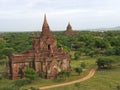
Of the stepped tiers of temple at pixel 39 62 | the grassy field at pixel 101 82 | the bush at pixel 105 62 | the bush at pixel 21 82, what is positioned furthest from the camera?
the bush at pixel 105 62

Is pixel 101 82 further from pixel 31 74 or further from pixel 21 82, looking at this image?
pixel 21 82

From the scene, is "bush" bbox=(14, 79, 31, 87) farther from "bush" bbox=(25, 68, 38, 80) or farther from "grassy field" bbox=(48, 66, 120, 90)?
"grassy field" bbox=(48, 66, 120, 90)

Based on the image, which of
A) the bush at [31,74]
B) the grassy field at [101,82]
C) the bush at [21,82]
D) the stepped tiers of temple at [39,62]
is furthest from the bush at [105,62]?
the bush at [21,82]

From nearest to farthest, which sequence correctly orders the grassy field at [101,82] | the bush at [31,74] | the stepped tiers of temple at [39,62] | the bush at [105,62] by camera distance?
the grassy field at [101,82], the bush at [31,74], the stepped tiers of temple at [39,62], the bush at [105,62]

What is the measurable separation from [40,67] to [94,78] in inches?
360

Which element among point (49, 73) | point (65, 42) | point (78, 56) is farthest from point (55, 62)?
A: point (65, 42)

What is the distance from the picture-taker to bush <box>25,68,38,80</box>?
42516mm

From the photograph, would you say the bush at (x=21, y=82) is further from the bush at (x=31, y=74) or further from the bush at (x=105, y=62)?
the bush at (x=105, y=62)

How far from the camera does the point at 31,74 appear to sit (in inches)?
1698

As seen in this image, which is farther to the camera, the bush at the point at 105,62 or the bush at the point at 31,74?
the bush at the point at 105,62

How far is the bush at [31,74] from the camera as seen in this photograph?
42.5m

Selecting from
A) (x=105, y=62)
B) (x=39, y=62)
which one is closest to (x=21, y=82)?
(x=39, y=62)

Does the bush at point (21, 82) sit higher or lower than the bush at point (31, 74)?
lower

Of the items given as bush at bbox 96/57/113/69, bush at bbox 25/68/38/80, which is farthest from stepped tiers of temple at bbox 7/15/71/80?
bush at bbox 96/57/113/69
